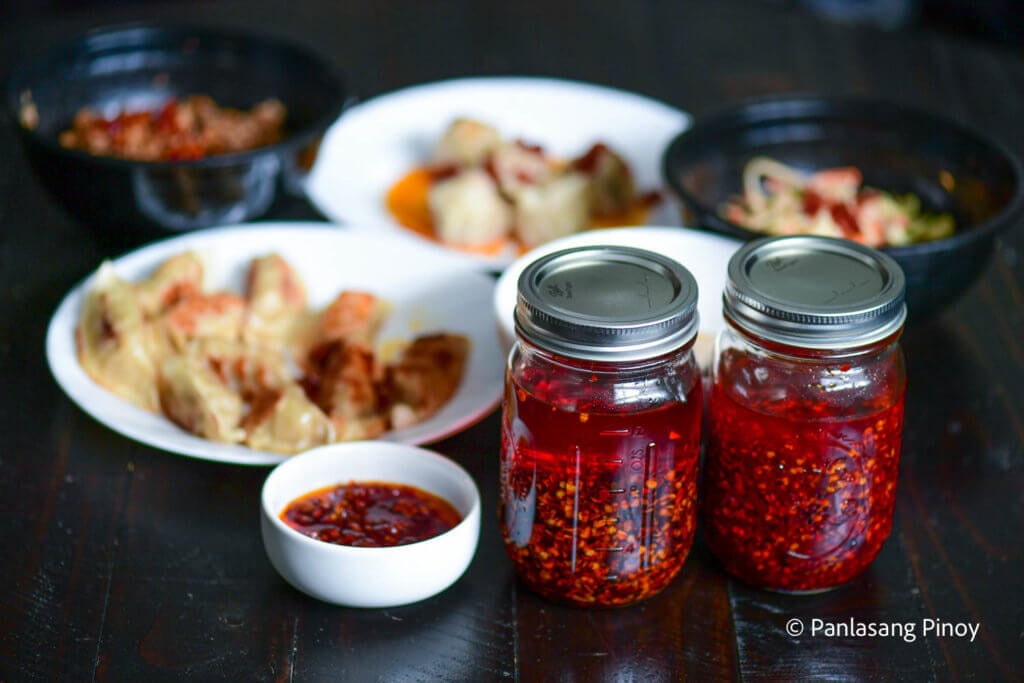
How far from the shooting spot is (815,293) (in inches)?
48.7

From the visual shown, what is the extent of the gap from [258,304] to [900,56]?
5.66ft

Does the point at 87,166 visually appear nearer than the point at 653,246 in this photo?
→ No

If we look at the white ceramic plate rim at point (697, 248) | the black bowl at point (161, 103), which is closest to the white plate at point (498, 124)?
the black bowl at point (161, 103)

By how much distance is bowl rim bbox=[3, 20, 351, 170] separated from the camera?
6.28 feet

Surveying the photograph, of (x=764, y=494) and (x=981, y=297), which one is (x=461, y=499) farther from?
(x=981, y=297)

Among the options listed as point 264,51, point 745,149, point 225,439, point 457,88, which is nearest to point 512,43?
point 457,88

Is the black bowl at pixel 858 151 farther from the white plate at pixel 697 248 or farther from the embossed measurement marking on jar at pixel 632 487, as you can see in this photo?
the embossed measurement marking on jar at pixel 632 487

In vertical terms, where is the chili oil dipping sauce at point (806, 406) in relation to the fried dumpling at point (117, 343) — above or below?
above

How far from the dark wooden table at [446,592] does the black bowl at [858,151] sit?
0.17 meters

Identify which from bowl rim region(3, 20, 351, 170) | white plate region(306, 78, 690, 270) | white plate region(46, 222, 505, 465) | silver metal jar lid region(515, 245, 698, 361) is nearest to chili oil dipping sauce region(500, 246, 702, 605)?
silver metal jar lid region(515, 245, 698, 361)

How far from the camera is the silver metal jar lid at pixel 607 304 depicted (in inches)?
45.3

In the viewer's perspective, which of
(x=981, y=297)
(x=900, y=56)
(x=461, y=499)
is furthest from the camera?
(x=900, y=56)

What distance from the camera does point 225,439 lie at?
5.10ft

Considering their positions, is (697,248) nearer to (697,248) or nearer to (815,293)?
(697,248)
